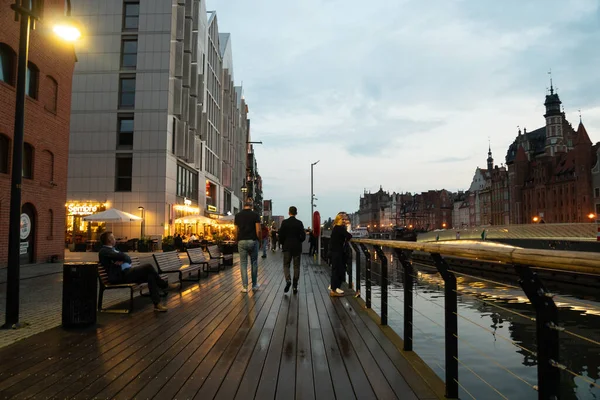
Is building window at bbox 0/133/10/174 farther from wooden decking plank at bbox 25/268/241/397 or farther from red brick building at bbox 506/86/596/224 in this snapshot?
red brick building at bbox 506/86/596/224

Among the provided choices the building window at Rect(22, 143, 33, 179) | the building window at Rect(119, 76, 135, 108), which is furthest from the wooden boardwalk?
the building window at Rect(119, 76, 135, 108)

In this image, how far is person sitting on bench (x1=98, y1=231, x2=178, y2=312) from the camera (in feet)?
23.9

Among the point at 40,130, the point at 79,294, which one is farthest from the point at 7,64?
the point at 79,294

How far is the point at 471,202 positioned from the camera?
399ft

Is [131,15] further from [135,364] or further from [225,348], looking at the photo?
[135,364]

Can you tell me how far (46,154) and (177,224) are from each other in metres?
16.3

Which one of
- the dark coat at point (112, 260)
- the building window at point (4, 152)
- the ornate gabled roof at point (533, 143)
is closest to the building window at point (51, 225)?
the building window at point (4, 152)

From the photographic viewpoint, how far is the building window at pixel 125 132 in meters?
31.5

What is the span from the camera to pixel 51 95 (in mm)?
18719

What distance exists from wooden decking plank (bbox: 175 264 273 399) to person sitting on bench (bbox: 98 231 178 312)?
1.53 meters

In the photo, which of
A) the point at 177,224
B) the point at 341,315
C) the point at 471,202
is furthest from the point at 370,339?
the point at 471,202

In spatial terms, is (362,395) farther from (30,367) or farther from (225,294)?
(225,294)

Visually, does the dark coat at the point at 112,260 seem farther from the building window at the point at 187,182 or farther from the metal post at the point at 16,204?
the building window at the point at 187,182

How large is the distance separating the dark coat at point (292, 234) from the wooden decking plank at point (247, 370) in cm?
355
